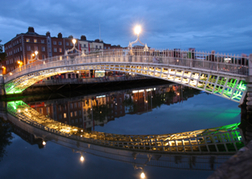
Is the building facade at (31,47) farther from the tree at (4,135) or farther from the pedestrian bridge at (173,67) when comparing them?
the tree at (4,135)

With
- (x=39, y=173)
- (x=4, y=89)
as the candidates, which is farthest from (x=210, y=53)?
(x=4, y=89)

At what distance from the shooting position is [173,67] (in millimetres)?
11508

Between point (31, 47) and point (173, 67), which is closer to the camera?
point (173, 67)

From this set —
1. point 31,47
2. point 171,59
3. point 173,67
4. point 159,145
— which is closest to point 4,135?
point 159,145

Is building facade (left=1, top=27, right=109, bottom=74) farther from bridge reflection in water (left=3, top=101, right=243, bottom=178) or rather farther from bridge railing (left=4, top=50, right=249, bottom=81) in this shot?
bridge reflection in water (left=3, top=101, right=243, bottom=178)

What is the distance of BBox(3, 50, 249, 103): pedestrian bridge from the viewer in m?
9.78

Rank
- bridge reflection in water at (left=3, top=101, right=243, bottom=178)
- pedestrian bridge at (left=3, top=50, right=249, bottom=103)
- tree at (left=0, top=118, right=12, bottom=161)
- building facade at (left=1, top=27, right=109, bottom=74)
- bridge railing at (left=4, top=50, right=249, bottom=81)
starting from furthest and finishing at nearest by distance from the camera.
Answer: building facade at (left=1, top=27, right=109, bottom=74) → pedestrian bridge at (left=3, top=50, right=249, bottom=103) → bridge railing at (left=4, top=50, right=249, bottom=81) → tree at (left=0, top=118, right=12, bottom=161) → bridge reflection in water at (left=3, top=101, right=243, bottom=178)

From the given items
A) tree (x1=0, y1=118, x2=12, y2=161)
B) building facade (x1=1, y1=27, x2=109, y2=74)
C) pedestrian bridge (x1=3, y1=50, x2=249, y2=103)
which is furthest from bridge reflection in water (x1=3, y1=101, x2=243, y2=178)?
building facade (x1=1, y1=27, x2=109, y2=74)

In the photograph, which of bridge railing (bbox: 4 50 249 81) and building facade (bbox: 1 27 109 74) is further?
building facade (bbox: 1 27 109 74)

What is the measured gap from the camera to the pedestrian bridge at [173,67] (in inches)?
385

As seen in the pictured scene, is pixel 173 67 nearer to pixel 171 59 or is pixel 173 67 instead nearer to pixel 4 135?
pixel 171 59

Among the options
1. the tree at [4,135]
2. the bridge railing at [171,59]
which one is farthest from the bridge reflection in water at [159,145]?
the bridge railing at [171,59]

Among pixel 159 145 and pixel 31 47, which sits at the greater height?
pixel 31 47

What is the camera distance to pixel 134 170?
5.52m
